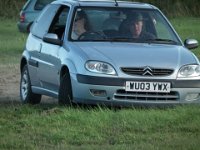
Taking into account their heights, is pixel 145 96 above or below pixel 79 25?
below

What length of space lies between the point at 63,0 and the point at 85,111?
308cm

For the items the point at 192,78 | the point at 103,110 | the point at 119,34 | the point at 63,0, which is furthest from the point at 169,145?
the point at 63,0

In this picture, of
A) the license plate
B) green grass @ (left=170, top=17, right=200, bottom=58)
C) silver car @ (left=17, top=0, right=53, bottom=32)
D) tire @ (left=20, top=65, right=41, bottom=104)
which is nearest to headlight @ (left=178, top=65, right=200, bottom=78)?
the license plate

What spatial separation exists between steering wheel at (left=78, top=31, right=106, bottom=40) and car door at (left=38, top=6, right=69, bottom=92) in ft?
1.17

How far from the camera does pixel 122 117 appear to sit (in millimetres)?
10180

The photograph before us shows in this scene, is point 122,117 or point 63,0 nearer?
point 122,117

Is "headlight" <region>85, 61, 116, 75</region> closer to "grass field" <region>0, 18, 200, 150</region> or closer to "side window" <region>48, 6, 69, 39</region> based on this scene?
"grass field" <region>0, 18, 200, 150</region>

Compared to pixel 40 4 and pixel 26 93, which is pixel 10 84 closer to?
pixel 26 93

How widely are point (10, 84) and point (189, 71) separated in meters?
5.57

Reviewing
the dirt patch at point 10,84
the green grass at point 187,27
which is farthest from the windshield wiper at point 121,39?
the green grass at point 187,27

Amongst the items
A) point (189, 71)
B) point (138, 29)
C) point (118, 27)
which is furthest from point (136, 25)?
point (189, 71)

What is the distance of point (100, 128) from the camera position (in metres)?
9.64

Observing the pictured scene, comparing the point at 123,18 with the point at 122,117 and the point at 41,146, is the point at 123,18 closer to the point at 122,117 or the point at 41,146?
the point at 122,117

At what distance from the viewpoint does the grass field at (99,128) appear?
877 centimetres
